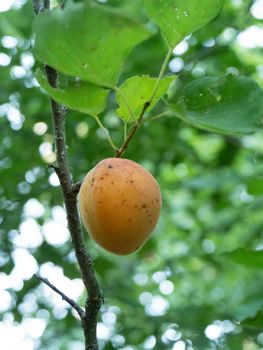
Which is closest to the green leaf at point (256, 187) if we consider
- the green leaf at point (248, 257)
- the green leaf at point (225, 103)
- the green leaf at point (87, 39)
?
the green leaf at point (248, 257)

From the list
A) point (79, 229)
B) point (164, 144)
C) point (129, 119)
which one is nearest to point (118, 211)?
point (79, 229)

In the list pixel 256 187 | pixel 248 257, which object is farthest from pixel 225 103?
pixel 256 187

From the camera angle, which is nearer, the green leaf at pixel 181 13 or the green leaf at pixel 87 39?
the green leaf at pixel 87 39

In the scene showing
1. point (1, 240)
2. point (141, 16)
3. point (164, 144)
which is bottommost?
point (164, 144)

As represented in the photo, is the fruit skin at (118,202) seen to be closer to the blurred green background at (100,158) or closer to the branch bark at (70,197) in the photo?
the branch bark at (70,197)

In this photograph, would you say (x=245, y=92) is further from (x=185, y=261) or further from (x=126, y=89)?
(x=185, y=261)
